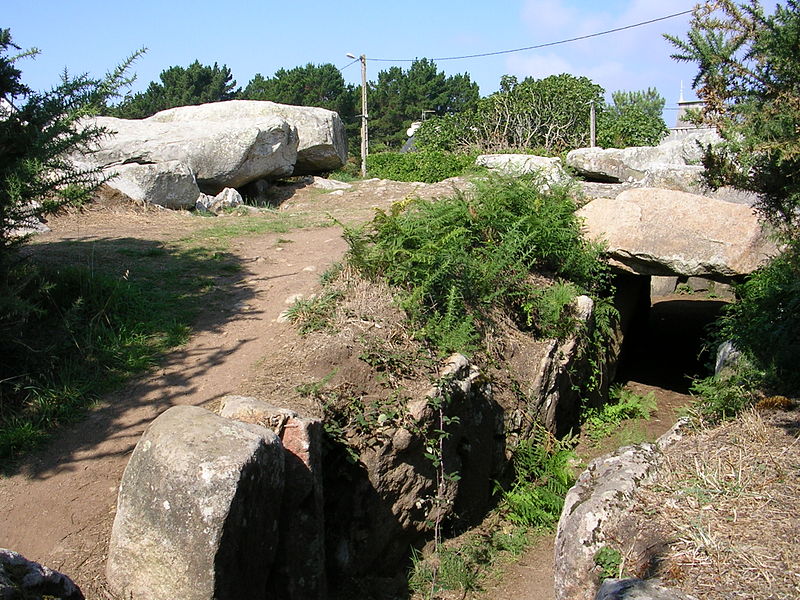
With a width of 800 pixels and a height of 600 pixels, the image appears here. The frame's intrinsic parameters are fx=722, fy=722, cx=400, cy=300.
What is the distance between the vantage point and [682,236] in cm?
765

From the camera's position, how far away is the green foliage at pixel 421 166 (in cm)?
1780

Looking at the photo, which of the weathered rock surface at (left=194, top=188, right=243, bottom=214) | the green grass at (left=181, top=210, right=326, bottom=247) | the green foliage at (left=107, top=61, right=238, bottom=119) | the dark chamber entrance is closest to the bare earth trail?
the green grass at (left=181, top=210, right=326, bottom=247)

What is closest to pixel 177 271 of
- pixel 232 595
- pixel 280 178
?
pixel 232 595

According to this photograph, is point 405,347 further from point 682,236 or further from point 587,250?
point 682,236

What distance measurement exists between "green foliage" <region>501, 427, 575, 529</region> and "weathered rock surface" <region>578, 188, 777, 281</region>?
2.21m

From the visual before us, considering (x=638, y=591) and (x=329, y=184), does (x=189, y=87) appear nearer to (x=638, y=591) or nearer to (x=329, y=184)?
(x=329, y=184)

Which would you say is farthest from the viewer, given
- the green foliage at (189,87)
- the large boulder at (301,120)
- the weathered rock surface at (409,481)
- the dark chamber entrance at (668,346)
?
the green foliage at (189,87)

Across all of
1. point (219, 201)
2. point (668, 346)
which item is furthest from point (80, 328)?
point (668, 346)

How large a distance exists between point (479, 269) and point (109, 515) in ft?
13.0

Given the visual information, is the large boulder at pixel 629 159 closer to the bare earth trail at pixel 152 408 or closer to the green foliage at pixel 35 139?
the bare earth trail at pixel 152 408

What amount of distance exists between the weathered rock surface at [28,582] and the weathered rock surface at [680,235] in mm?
6383

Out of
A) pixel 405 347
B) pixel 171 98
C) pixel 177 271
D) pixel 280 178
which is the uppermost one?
pixel 171 98

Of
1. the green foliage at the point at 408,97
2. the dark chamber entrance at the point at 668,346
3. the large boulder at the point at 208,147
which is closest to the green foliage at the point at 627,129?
the dark chamber entrance at the point at 668,346

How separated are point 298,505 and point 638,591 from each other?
2.09 metres
